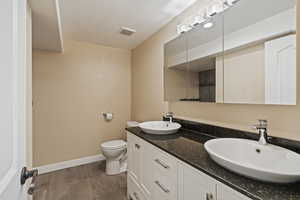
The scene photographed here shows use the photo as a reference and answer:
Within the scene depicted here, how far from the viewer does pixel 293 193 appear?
1.99 feet

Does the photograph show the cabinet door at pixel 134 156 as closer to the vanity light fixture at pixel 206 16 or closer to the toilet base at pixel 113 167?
the toilet base at pixel 113 167

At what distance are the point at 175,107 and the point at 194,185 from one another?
1206 mm

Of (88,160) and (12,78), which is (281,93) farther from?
(88,160)

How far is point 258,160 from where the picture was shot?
944 mm

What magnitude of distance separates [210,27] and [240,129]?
3.38 feet

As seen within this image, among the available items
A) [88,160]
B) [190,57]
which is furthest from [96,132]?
[190,57]

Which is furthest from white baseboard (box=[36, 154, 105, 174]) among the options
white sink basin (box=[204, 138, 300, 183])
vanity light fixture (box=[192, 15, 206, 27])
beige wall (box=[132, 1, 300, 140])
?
vanity light fixture (box=[192, 15, 206, 27])

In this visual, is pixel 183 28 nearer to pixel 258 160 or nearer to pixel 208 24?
pixel 208 24

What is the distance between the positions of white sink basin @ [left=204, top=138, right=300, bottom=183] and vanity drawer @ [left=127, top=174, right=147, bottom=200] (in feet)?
3.02

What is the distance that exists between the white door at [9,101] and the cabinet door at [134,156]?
1.05 metres

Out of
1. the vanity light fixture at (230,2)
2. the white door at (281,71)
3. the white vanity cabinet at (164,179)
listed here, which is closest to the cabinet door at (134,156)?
the white vanity cabinet at (164,179)

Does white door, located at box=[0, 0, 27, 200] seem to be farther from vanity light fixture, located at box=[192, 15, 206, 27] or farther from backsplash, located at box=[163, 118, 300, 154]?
vanity light fixture, located at box=[192, 15, 206, 27]

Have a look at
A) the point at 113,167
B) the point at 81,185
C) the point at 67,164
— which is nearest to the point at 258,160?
the point at 113,167

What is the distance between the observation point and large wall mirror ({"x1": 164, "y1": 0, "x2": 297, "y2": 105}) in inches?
39.4
